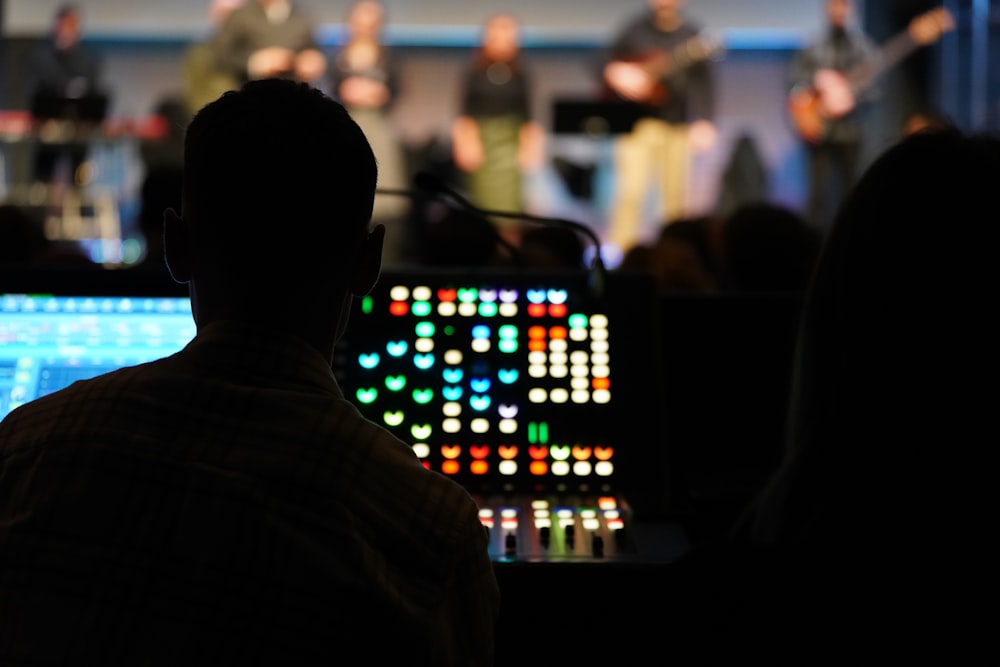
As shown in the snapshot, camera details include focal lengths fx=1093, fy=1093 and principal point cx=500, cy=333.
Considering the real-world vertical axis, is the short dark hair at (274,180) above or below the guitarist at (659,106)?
below

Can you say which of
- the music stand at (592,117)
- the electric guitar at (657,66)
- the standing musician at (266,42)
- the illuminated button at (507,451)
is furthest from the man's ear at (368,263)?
the electric guitar at (657,66)

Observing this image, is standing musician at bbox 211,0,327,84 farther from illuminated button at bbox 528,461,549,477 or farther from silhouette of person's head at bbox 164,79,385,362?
silhouette of person's head at bbox 164,79,385,362

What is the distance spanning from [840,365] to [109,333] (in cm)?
71

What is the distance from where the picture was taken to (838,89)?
5570 millimetres

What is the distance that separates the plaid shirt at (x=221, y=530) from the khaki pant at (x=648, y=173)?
487 centimetres

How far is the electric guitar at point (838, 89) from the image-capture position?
5.49 m

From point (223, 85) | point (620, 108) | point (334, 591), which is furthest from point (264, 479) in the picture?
point (223, 85)

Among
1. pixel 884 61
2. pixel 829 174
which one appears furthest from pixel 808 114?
pixel 884 61

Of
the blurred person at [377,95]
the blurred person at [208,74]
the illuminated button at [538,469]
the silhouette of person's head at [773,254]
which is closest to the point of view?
the illuminated button at [538,469]

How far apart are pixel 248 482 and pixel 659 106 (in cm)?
502

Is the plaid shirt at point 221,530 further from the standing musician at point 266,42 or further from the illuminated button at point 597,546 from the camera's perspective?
the standing musician at point 266,42

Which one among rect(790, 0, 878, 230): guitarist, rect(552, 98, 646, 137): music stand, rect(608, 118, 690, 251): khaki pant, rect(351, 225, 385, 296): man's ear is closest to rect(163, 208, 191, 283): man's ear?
rect(351, 225, 385, 296): man's ear

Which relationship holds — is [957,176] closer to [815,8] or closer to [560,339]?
[560,339]

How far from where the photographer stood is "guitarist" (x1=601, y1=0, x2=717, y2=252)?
17.9ft
